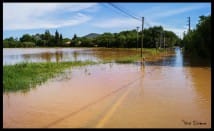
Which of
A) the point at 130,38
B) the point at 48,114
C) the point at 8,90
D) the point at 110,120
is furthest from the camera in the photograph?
the point at 130,38

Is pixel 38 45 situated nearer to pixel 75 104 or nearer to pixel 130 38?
pixel 130 38

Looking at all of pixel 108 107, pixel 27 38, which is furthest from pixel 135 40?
pixel 108 107

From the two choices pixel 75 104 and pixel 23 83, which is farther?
pixel 23 83

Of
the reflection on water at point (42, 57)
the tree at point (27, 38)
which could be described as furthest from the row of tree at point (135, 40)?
the reflection on water at point (42, 57)

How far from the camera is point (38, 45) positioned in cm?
12588

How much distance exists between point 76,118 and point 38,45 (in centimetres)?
12007

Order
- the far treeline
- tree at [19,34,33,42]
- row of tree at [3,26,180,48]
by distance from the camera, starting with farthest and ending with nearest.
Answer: tree at [19,34,33,42], row of tree at [3,26,180,48], the far treeline

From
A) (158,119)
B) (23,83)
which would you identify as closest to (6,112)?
(158,119)

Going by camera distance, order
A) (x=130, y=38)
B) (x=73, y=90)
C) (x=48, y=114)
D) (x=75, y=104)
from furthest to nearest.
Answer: (x=130, y=38) < (x=73, y=90) < (x=75, y=104) < (x=48, y=114)
